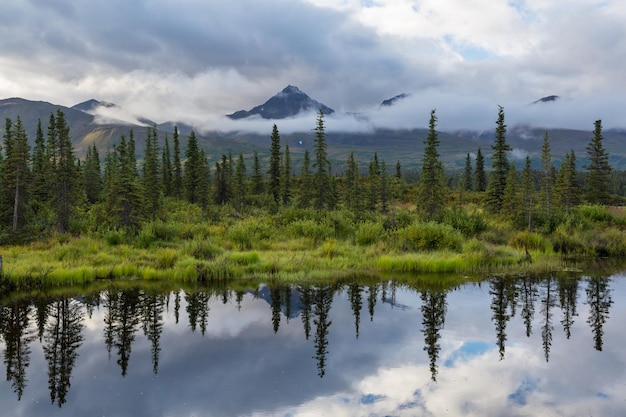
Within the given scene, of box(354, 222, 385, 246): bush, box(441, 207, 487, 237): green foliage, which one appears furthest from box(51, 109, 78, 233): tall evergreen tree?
box(441, 207, 487, 237): green foliage

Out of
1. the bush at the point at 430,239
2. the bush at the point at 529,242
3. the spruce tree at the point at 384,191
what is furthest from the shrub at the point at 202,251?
the spruce tree at the point at 384,191

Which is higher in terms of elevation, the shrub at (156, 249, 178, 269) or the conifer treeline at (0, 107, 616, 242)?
the conifer treeline at (0, 107, 616, 242)

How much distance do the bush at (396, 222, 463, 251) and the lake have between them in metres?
7.39

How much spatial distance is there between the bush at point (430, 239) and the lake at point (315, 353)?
291 inches

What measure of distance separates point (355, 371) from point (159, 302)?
8826 millimetres

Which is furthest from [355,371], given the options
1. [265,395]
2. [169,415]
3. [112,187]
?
[112,187]

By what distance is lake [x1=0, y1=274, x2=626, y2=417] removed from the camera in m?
9.59

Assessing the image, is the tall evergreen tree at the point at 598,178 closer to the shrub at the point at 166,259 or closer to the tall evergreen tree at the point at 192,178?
the tall evergreen tree at the point at 192,178

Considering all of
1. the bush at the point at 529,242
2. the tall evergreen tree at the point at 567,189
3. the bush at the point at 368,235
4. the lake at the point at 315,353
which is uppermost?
the tall evergreen tree at the point at 567,189

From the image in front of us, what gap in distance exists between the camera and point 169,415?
9.11 meters

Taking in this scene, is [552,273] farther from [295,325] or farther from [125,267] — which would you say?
[125,267]

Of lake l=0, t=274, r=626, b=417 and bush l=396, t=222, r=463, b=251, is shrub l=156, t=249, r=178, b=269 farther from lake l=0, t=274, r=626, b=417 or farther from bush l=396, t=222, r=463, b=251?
bush l=396, t=222, r=463, b=251

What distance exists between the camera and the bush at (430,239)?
25.7 meters

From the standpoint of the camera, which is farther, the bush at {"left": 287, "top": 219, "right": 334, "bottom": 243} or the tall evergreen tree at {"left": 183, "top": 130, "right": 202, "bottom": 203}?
the tall evergreen tree at {"left": 183, "top": 130, "right": 202, "bottom": 203}
